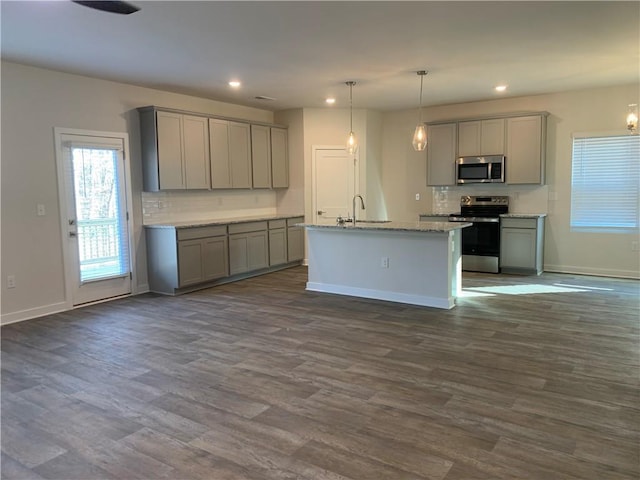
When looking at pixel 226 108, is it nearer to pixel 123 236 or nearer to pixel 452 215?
pixel 123 236

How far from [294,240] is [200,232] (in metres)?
2.10

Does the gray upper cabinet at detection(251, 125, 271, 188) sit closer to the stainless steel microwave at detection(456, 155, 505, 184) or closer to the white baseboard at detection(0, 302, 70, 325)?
the stainless steel microwave at detection(456, 155, 505, 184)

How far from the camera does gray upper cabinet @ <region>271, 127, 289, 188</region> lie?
782 centimetres

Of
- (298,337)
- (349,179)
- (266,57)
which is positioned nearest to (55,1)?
(266,57)

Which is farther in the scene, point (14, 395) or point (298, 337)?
point (298, 337)

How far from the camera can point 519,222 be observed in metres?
6.85

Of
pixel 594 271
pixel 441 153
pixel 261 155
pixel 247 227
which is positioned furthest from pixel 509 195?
pixel 247 227

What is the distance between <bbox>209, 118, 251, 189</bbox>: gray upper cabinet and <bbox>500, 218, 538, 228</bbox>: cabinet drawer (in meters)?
3.99

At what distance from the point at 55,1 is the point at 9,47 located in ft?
4.84

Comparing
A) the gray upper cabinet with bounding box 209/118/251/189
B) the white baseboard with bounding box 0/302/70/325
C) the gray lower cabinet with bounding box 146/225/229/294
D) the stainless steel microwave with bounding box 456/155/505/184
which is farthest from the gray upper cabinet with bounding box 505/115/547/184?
the white baseboard with bounding box 0/302/70/325

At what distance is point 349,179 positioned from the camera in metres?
8.06

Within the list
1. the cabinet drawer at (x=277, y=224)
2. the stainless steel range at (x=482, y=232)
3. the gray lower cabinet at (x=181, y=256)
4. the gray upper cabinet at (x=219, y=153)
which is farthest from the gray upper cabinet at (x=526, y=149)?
the gray lower cabinet at (x=181, y=256)

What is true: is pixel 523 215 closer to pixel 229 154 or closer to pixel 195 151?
pixel 229 154

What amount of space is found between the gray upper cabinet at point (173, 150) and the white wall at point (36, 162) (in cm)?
38
